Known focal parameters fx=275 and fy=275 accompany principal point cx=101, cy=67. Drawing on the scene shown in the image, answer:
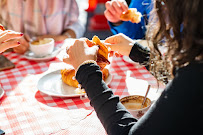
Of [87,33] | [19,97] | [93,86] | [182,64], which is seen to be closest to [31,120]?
[19,97]

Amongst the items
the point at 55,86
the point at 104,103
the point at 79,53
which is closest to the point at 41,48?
the point at 55,86

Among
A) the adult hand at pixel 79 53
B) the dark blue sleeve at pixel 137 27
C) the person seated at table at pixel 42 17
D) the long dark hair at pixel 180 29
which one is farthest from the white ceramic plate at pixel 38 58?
the long dark hair at pixel 180 29

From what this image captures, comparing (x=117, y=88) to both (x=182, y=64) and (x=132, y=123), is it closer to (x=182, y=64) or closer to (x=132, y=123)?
(x=132, y=123)

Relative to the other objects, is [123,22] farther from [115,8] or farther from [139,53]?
[139,53]

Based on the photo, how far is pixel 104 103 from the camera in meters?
0.82

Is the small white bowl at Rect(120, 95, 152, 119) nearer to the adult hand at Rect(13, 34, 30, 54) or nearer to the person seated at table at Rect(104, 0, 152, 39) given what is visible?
the person seated at table at Rect(104, 0, 152, 39)

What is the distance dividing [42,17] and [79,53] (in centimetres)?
117

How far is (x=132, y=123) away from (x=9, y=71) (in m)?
0.85

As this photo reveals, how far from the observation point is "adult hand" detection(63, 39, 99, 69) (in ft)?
2.99

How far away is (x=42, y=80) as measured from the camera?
4.17ft

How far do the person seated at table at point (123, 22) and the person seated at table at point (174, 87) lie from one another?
2.36 ft

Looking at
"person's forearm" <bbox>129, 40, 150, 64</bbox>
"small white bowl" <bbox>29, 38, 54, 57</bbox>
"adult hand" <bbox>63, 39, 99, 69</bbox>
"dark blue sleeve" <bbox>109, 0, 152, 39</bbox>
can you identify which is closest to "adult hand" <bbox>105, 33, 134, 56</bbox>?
"person's forearm" <bbox>129, 40, 150, 64</bbox>

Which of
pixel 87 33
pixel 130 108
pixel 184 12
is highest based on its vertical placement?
Answer: pixel 184 12

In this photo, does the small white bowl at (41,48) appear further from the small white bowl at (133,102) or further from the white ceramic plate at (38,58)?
the small white bowl at (133,102)
